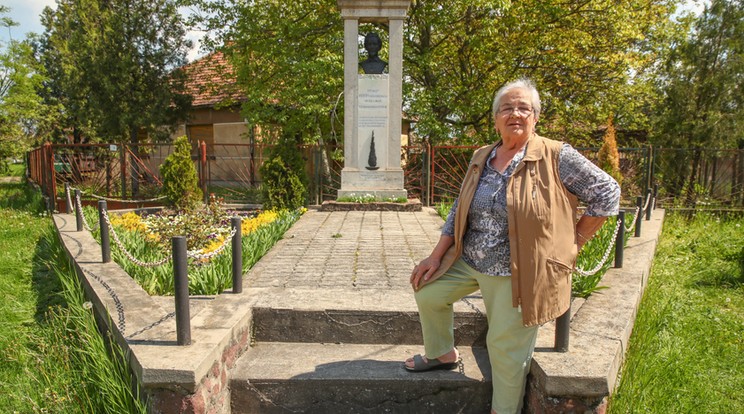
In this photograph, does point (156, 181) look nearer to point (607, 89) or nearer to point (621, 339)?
point (621, 339)

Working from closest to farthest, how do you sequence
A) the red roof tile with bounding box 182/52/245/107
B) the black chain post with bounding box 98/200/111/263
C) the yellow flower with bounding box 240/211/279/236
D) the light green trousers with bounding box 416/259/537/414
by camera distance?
the light green trousers with bounding box 416/259/537/414, the black chain post with bounding box 98/200/111/263, the yellow flower with bounding box 240/211/279/236, the red roof tile with bounding box 182/52/245/107

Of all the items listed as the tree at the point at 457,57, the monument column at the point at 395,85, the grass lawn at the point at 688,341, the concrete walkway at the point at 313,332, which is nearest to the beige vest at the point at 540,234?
the concrete walkway at the point at 313,332

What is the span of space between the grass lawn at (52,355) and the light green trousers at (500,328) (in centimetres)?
179

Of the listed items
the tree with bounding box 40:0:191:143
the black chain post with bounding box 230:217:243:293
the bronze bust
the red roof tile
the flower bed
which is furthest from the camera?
the tree with bounding box 40:0:191:143

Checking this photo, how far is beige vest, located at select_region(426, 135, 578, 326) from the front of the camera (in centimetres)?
236

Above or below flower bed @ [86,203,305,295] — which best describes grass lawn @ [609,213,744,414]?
below

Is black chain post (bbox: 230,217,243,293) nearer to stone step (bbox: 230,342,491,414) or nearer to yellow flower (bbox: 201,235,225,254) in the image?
stone step (bbox: 230,342,491,414)

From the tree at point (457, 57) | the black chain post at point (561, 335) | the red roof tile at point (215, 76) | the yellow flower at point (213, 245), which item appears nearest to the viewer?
the black chain post at point (561, 335)

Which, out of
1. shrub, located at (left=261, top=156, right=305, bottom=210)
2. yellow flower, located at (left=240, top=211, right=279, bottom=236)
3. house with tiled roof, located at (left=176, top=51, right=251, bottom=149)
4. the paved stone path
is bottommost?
the paved stone path

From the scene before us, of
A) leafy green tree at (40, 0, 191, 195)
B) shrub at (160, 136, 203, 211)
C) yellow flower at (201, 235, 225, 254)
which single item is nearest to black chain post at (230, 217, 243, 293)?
yellow flower at (201, 235, 225, 254)

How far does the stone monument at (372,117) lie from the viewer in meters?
10.3

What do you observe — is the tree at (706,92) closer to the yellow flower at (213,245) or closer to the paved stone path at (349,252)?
the paved stone path at (349,252)

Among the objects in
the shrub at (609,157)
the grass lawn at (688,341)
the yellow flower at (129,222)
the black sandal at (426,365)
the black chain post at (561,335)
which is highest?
the shrub at (609,157)

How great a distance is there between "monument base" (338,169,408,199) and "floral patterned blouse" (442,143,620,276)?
7.62 meters
